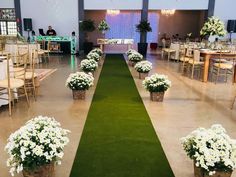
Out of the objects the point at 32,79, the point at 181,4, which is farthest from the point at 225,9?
the point at 32,79

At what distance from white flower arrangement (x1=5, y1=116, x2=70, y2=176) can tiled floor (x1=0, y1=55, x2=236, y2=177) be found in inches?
21.6

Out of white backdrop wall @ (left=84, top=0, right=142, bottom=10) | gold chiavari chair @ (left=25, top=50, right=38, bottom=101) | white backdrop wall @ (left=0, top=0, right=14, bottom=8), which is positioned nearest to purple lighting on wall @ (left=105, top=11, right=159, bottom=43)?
white backdrop wall @ (left=84, top=0, right=142, bottom=10)

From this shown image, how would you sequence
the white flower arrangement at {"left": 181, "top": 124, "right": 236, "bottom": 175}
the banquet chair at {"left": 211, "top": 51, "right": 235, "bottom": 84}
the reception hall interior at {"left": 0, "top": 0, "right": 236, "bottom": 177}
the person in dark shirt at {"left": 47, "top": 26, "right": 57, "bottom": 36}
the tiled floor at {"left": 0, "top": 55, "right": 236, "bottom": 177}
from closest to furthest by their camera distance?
Result: 1. the white flower arrangement at {"left": 181, "top": 124, "right": 236, "bottom": 175}
2. the reception hall interior at {"left": 0, "top": 0, "right": 236, "bottom": 177}
3. the tiled floor at {"left": 0, "top": 55, "right": 236, "bottom": 177}
4. the banquet chair at {"left": 211, "top": 51, "right": 235, "bottom": 84}
5. the person in dark shirt at {"left": 47, "top": 26, "right": 57, "bottom": 36}

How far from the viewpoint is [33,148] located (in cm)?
249

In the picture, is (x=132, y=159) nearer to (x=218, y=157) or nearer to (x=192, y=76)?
(x=218, y=157)

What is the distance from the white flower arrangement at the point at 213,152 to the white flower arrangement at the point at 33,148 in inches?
50.4

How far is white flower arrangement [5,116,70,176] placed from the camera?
8.16 ft

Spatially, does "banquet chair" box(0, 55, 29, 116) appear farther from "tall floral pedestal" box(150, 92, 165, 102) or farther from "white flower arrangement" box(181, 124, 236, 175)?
"white flower arrangement" box(181, 124, 236, 175)

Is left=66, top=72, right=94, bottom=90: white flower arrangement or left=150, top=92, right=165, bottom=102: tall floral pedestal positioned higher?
left=66, top=72, right=94, bottom=90: white flower arrangement

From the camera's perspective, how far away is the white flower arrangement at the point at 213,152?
2.47 meters

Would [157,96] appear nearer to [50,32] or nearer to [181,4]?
[50,32]

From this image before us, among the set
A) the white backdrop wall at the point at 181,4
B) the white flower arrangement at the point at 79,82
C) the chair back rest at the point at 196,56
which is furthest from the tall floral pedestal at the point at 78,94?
the white backdrop wall at the point at 181,4

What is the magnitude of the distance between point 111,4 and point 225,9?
6.14 metres

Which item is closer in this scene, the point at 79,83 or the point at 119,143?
the point at 119,143
